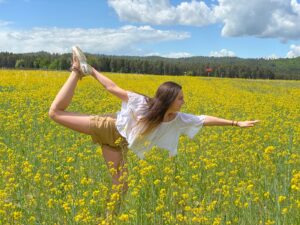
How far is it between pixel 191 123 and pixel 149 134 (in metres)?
0.49

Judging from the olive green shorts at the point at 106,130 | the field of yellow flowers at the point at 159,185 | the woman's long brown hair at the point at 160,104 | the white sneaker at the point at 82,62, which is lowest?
the field of yellow flowers at the point at 159,185

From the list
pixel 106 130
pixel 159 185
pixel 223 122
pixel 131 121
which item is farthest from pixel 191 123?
pixel 106 130

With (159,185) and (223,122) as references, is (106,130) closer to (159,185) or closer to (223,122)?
(159,185)

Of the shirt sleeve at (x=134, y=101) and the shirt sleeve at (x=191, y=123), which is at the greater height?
the shirt sleeve at (x=134, y=101)

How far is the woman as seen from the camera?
492 cm

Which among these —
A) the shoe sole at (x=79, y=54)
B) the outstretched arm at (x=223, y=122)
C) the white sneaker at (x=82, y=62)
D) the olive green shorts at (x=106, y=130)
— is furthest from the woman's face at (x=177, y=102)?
the shoe sole at (x=79, y=54)

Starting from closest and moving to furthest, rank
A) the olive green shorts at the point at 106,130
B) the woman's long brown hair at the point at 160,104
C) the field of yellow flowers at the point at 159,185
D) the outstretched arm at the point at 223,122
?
1. the field of yellow flowers at the point at 159,185
2. the woman's long brown hair at the point at 160,104
3. the olive green shorts at the point at 106,130
4. the outstretched arm at the point at 223,122

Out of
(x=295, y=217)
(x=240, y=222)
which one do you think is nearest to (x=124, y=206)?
(x=240, y=222)

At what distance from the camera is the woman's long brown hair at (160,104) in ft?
16.0

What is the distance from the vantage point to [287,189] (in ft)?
15.6

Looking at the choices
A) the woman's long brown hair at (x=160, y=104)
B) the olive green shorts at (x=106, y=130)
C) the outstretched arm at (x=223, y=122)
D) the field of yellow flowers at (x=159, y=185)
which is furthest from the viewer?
the outstretched arm at (x=223, y=122)

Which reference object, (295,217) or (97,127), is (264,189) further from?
(97,127)

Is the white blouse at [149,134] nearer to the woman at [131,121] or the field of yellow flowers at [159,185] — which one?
the woman at [131,121]

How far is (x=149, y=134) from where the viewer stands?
510 centimetres
